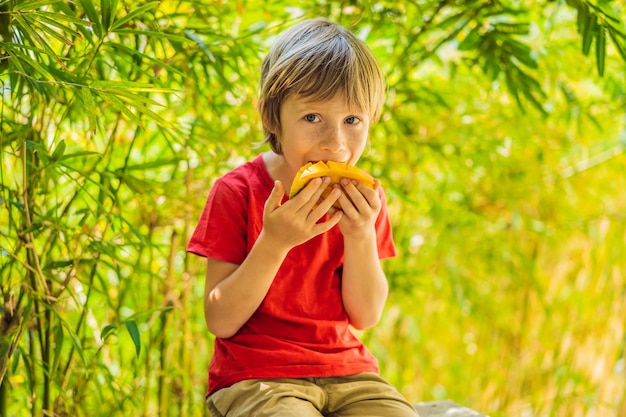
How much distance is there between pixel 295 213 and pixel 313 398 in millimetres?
245

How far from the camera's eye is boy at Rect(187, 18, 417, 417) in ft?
3.12

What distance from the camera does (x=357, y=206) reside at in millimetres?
965

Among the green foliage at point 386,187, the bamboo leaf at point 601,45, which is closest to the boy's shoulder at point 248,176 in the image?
the green foliage at point 386,187

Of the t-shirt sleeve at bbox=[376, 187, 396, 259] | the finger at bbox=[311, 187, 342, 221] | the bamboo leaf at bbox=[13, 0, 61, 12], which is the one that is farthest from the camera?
the t-shirt sleeve at bbox=[376, 187, 396, 259]

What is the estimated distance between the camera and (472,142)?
1.69 metres

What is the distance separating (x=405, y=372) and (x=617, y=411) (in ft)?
1.95

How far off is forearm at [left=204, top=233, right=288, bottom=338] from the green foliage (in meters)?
0.14

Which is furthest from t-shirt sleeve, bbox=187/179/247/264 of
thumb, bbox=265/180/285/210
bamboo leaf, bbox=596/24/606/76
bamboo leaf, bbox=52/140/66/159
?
bamboo leaf, bbox=596/24/606/76

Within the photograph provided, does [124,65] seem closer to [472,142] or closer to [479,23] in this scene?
[479,23]

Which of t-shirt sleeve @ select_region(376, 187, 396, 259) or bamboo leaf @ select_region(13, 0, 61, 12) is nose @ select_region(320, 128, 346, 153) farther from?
bamboo leaf @ select_region(13, 0, 61, 12)

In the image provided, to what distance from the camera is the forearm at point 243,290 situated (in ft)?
3.12

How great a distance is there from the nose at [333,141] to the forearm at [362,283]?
0.45ft

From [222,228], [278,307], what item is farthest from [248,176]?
[278,307]

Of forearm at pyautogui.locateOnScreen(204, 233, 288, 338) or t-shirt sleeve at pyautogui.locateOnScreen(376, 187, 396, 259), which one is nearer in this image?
forearm at pyautogui.locateOnScreen(204, 233, 288, 338)
